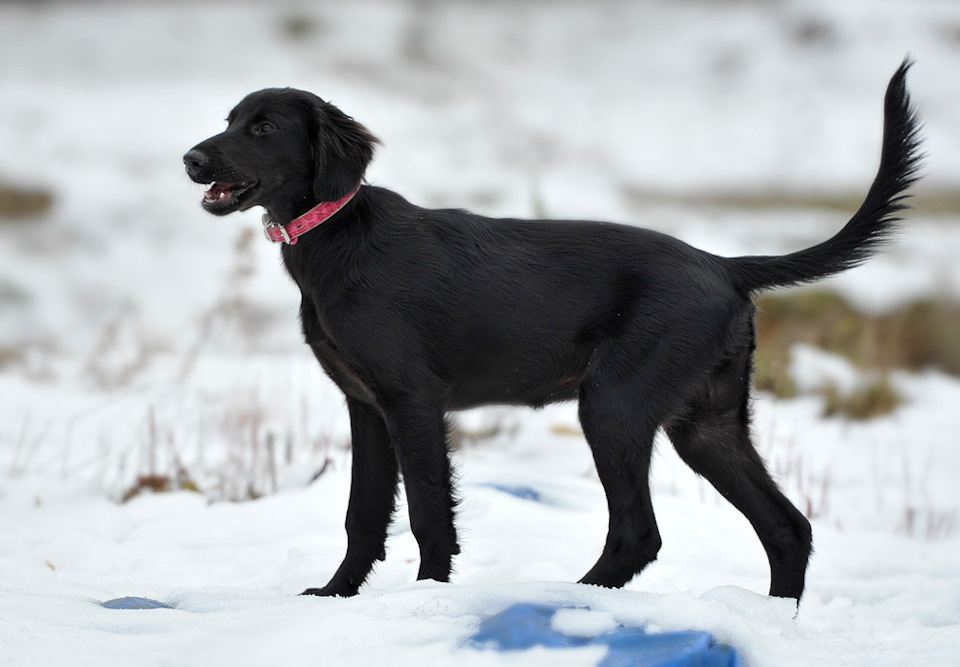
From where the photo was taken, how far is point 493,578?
3223 mm

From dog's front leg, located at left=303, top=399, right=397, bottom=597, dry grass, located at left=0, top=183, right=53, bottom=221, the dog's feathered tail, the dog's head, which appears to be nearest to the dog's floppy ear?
the dog's head

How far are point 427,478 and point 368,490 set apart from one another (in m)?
0.35

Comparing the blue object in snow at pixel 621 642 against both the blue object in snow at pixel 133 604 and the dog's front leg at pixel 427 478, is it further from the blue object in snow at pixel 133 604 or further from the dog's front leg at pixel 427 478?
the blue object in snow at pixel 133 604

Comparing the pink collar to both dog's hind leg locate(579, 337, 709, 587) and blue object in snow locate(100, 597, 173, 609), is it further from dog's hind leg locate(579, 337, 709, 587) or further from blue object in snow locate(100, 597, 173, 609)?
blue object in snow locate(100, 597, 173, 609)

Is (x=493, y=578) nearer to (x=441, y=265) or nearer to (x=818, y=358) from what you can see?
(x=441, y=265)

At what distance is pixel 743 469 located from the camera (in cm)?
312

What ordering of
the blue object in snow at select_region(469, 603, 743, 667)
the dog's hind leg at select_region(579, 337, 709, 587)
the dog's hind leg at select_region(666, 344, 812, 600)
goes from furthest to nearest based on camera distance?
the dog's hind leg at select_region(666, 344, 812, 600)
the dog's hind leg at select_region(579, 337, 709, 587)
the blue object in snow at select_region(469, 603, 743, 667)

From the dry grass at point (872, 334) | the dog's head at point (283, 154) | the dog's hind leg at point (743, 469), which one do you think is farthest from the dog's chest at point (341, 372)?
the dry grass at point (872, 334)

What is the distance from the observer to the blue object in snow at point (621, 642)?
209cm

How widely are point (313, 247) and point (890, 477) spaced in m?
4.26

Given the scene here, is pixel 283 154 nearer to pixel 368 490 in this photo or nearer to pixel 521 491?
pixel 368 490

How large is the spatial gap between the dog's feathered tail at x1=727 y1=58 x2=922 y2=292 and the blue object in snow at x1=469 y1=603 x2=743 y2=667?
1.26 metres

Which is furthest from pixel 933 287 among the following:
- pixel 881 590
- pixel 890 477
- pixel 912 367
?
pixel 881 590

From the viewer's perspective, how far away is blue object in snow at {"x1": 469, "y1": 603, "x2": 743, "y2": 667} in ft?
6.86
